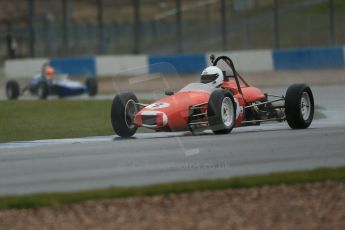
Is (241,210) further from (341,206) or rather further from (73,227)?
(73,227)

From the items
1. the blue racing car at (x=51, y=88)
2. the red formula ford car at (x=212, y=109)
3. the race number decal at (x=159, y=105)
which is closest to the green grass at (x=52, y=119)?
the red formula ford car at (x=212, y=109)

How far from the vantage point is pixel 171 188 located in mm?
10109

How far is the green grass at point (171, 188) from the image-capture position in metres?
9.77

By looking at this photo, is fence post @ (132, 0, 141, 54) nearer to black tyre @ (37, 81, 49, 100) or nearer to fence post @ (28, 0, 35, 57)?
fence post @ (28, 0, 35, 57)

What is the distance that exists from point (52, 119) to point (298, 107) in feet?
23.7

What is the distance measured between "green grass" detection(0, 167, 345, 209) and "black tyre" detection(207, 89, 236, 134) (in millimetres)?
4770

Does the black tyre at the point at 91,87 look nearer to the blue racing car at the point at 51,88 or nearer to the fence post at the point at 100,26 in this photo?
the blue racing car at the point at 51,88

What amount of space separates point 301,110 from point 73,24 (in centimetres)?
3066

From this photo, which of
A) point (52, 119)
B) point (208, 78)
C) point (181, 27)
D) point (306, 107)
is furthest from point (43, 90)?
point (306, 107)

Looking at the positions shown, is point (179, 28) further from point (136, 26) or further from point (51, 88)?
point (51, 88)

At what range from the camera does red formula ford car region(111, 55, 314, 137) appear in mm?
15685

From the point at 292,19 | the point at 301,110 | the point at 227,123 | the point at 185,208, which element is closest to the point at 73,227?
the point at 185,208

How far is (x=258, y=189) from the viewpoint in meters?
10.1

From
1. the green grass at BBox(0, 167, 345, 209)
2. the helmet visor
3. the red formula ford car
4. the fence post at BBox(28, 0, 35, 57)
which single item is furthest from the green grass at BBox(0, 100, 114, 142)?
the fence post at BBox(28, 0, 35, 57)
